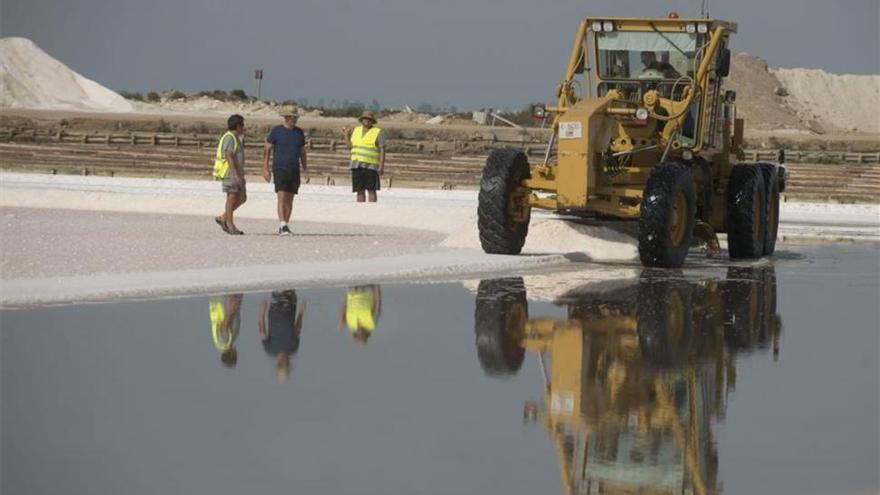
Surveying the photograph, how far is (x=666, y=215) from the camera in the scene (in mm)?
19703

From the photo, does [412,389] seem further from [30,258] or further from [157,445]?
[30,258]

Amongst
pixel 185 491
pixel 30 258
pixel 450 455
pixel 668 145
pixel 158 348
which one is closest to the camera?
pixel 185 491

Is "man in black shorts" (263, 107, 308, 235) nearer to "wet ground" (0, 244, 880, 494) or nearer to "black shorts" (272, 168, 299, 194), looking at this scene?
"black shorts" (272, 168, 299, 194)

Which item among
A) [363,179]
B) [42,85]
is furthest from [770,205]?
[42,85]

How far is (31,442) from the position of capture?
377 inches

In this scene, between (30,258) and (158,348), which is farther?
(30,258)

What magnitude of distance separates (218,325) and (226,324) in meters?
0.10

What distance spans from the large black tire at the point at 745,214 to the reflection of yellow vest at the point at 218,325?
835cm

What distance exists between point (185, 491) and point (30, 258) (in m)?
10.5

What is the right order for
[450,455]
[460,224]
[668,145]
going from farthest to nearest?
[460,224] < [668,145] < [450,455]

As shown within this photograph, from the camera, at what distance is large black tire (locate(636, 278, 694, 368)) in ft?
43.1

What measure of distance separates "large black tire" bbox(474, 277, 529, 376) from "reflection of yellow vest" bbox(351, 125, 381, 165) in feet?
29.6

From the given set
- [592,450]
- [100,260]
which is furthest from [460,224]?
[592,450]

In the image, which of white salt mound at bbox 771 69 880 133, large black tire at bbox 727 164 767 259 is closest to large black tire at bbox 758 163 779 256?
large black tire at bbox 727 164 767 259
